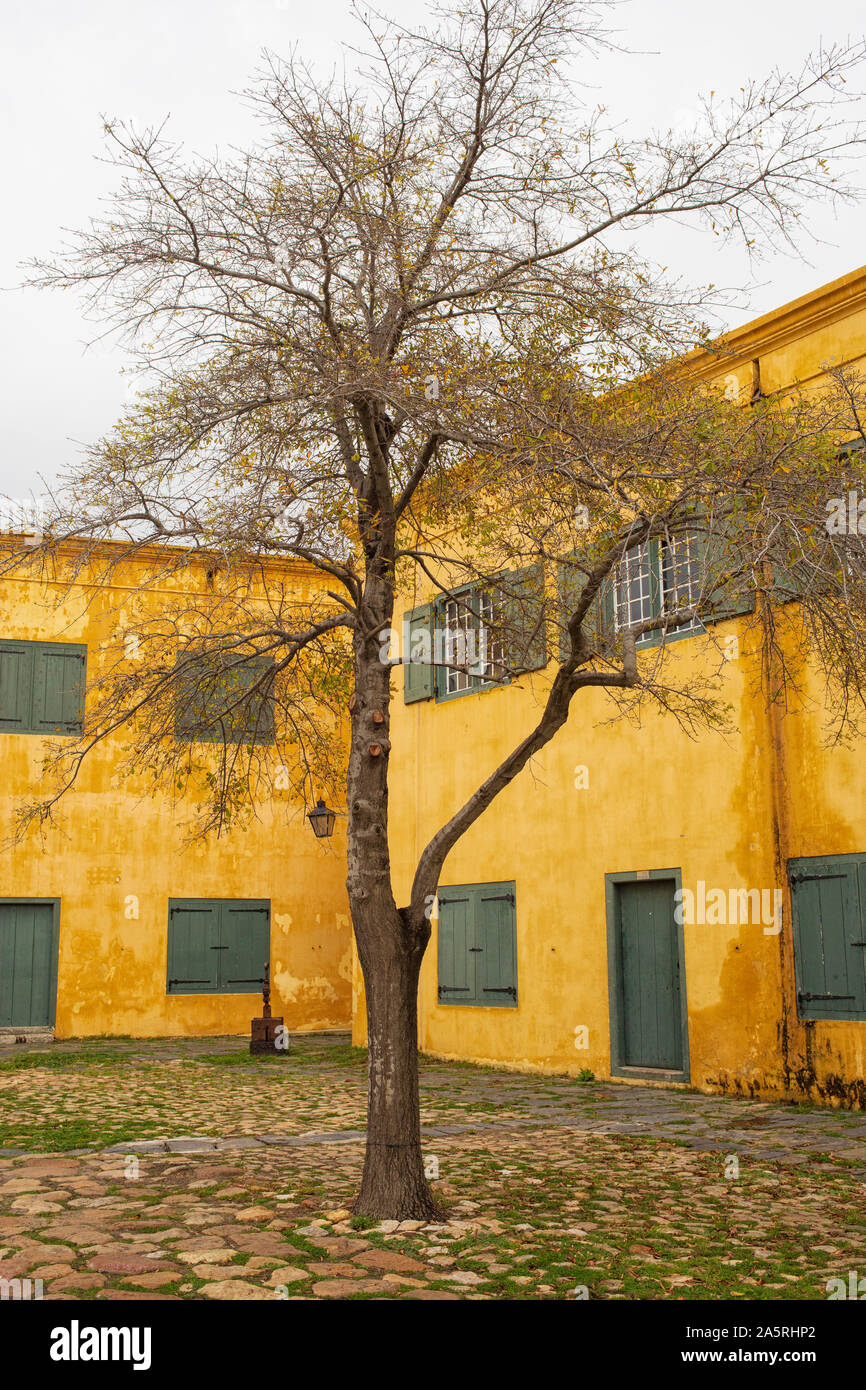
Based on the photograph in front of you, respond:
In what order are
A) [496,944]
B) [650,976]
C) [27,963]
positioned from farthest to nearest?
1. [27,963]
2. [496,944]
3. [650,976]

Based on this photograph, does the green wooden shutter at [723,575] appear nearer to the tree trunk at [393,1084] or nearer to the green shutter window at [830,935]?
the tree trunk at [393,1084]

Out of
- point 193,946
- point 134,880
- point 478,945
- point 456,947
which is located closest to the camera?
point 478,945

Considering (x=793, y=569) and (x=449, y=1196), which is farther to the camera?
(x=449, y=1196)

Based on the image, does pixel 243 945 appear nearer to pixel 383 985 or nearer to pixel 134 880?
pixel 134 880

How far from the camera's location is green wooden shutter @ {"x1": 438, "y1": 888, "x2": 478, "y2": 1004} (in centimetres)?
1356


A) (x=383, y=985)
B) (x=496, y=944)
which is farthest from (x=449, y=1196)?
(x=496, y=944)

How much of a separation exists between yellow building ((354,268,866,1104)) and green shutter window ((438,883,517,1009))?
24 mm

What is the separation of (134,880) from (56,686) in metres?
3.01

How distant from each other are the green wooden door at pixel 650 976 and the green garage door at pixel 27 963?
29.1 ft

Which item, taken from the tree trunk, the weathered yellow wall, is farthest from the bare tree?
the weathered yellow wall

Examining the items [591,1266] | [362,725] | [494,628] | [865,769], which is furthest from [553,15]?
[591,1266]

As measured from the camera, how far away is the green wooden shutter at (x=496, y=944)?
12945 mm

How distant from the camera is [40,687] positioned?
56.0 ft
